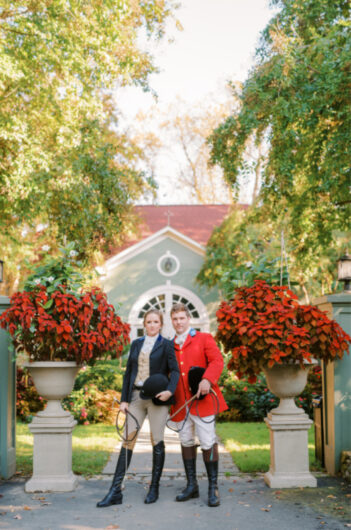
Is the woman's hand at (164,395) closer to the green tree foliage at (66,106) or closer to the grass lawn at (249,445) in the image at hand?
the grass lawn at (249,445)

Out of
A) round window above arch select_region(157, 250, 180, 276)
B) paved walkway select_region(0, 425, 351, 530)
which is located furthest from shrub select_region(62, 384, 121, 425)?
round window above arch select_region(157, 250, 180, 276)

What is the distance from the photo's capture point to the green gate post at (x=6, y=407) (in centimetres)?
591

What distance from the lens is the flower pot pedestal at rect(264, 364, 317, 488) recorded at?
551 centimetres

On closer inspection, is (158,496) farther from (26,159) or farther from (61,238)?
(61,238)

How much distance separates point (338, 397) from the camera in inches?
237

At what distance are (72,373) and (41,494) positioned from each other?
1.20 meters

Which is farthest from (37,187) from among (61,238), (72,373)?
(72,373)

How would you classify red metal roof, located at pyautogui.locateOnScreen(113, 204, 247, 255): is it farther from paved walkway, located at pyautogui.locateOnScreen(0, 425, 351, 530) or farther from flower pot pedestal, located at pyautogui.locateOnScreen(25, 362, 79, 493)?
paved walkway, located at pyautogui.locateOnScreen(0, 425, 351, 530)

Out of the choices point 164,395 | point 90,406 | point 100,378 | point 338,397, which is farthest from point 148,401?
point 100,378

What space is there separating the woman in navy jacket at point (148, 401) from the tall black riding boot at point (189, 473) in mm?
214

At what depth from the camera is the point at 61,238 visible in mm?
12516

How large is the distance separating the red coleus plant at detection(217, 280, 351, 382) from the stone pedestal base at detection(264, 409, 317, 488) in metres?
0.61

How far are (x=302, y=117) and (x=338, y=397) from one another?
19.7 ft

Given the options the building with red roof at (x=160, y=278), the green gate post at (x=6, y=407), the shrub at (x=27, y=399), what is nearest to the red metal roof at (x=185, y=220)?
the building with red roof at (x=160, y=278)
